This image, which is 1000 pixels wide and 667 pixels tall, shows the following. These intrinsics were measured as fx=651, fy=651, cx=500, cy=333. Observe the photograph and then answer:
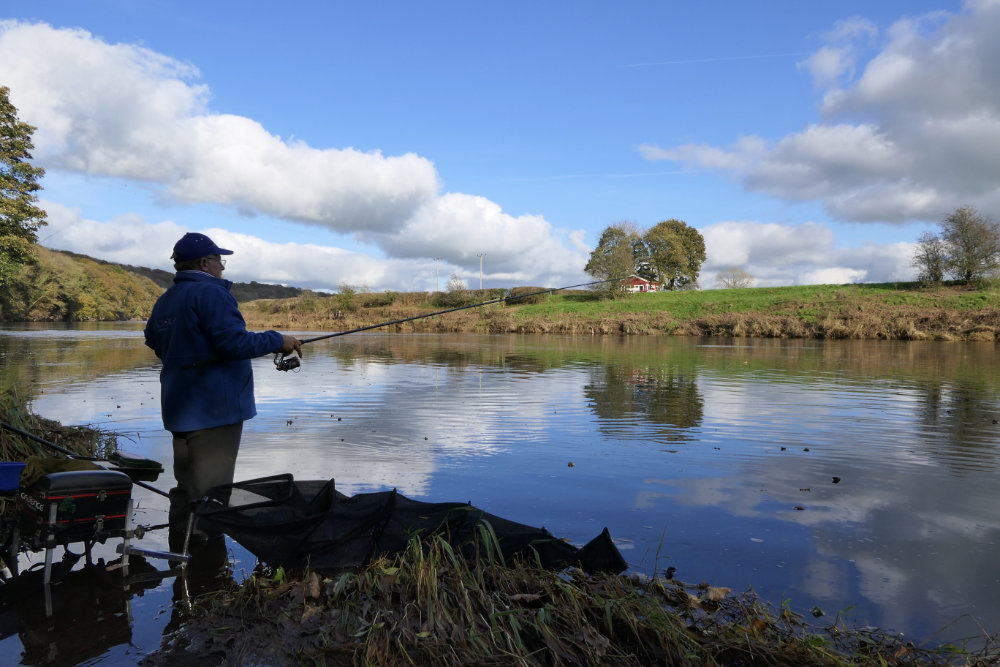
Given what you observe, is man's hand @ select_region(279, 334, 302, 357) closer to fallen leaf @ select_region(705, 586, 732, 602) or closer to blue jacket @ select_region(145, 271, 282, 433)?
blue jacket @ select_region(145, 271, 282, 433)

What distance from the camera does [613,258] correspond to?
2360 inches

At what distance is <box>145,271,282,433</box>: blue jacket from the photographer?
13.4ft

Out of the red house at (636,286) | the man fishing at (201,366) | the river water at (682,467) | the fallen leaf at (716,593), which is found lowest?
the river water at (682,467)

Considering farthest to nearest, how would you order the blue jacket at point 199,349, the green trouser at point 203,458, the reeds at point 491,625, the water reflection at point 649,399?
the water reflection at point 649,399
the green trouser at point 203,458
the blue jacket at point 199,349
the reeds at point 491,625

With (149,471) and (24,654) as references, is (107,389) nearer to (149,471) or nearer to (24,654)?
(149,471)

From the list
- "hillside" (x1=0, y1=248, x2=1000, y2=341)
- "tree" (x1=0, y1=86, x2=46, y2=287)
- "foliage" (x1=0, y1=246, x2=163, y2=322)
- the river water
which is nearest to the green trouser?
the river water

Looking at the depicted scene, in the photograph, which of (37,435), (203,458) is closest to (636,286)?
(37,435)

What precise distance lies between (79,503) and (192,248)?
5.53 feet

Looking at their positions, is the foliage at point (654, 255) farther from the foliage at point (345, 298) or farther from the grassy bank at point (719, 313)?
the foliage at point (345, 298)

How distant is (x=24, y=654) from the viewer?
2.99m

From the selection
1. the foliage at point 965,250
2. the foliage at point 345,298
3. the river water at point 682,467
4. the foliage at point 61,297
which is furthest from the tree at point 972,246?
the foliage at point 61,297

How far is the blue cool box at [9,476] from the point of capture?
3.89 metres

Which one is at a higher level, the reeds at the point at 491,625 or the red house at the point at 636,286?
the red house at the point at 636,286

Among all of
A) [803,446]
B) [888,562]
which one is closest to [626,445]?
[803,446]
